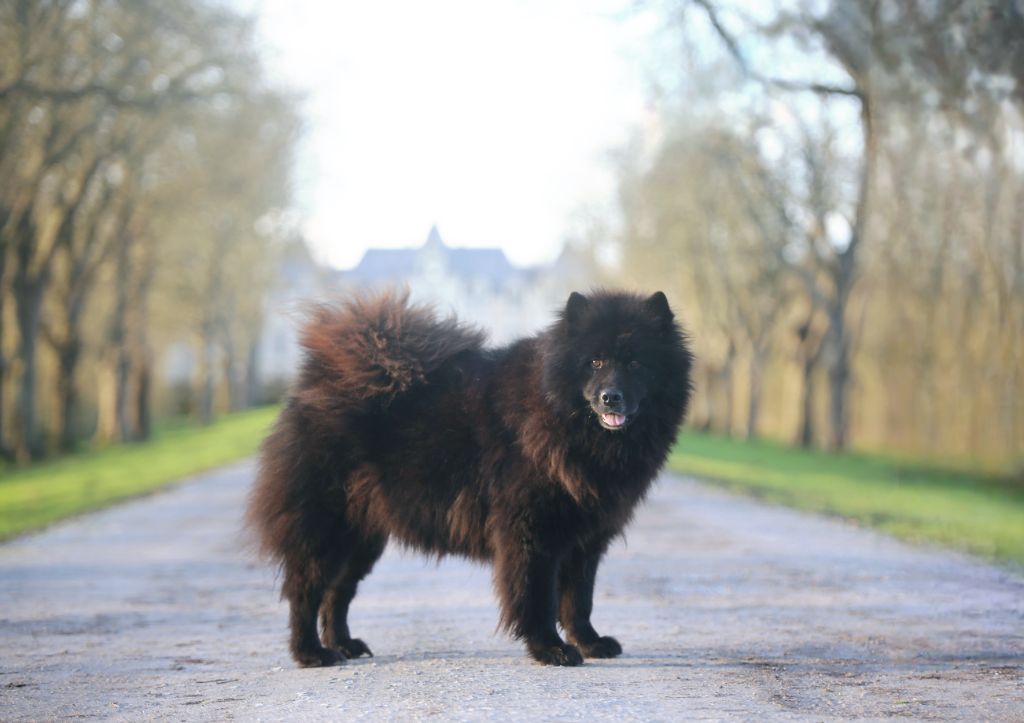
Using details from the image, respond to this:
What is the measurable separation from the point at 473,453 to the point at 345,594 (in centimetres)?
126

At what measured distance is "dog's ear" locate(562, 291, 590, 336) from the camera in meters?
7.04

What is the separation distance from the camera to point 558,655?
6.88 metres

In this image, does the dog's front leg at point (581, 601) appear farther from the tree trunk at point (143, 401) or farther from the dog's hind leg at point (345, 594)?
the tree trunk at point (143, 401)

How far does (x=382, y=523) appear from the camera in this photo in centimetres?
748

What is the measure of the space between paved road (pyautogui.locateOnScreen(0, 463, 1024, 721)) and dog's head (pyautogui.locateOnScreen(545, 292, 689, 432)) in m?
1.46

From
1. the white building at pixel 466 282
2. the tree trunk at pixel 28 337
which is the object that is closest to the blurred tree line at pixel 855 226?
the tree trunk at pixel 28 337

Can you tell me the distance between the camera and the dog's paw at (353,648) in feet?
24.6

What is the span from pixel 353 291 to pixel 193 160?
92.4 feet

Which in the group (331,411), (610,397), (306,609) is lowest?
(306,609)

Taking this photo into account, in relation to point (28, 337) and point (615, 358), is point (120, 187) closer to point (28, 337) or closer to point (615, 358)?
point (28, 337)

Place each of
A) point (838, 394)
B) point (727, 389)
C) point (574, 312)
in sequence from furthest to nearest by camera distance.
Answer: point (727, 389) < point (838, 394) < point (574, 312)

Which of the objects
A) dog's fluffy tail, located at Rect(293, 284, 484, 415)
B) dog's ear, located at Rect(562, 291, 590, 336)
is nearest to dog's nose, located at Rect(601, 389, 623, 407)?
dog's ear, located at Rect(562, 291, 590, 336)

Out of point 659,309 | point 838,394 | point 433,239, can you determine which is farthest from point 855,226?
point 433,239

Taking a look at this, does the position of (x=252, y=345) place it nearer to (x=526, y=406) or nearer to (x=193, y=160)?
(x=193, y=160)
